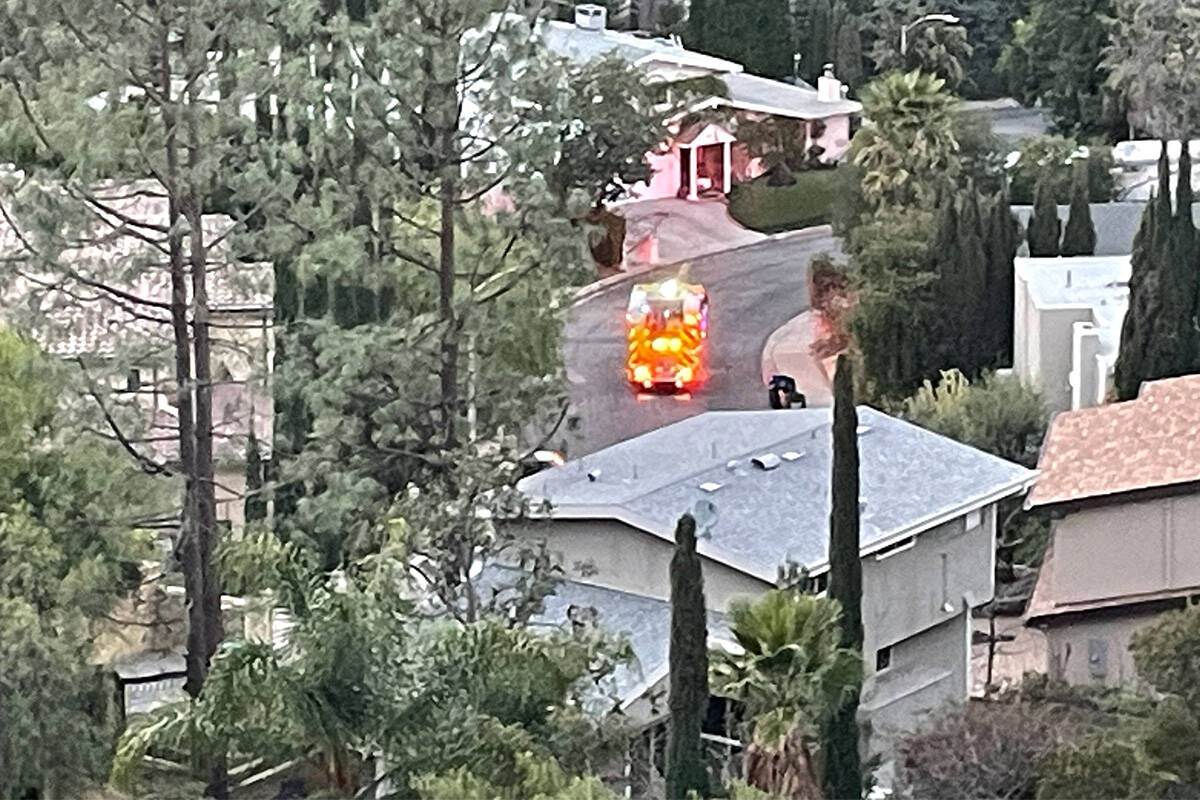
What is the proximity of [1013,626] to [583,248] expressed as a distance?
19.7ft

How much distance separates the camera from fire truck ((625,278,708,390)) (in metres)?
27.7

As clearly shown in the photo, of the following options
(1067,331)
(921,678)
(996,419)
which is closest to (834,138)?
(1067,331)

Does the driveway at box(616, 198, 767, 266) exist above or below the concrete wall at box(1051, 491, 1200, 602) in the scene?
above

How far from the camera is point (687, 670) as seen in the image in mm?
12203

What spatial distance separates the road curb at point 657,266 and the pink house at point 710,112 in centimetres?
179

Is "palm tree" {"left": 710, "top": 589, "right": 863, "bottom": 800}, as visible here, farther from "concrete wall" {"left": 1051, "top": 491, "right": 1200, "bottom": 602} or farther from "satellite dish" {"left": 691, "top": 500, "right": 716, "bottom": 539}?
"concrete wall" {"left": 1051, "top": 491, "right": 1200, "bottom": 602}

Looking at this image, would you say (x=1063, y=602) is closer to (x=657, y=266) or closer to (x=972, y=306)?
(x=972, y=306)

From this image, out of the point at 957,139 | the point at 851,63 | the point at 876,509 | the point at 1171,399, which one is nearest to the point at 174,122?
the point at 876,509

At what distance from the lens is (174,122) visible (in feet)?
47.0

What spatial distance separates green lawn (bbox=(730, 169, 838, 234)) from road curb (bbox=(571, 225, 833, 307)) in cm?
26

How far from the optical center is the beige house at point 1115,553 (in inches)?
675

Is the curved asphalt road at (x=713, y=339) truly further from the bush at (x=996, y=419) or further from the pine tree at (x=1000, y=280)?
the bush at (x=996, y=419)

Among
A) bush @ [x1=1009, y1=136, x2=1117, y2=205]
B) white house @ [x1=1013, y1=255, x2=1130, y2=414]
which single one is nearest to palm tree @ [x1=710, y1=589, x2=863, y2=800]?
white house @ [x1=1013, y1=255, x2=1130, y2=414]

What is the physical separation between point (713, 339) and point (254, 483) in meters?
14.2
